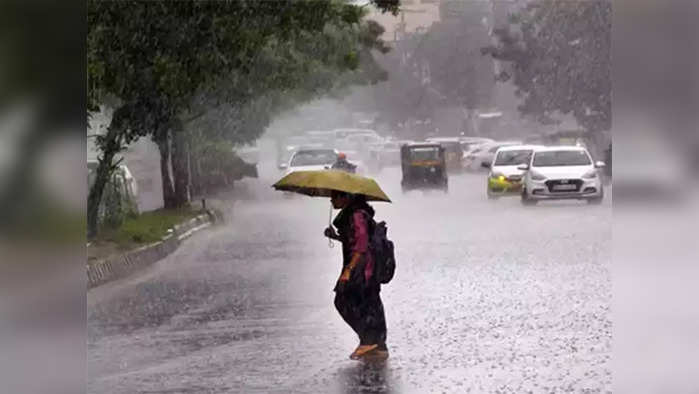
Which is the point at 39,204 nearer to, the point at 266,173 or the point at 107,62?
the point at 107,62

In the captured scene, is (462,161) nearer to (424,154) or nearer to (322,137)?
(424,154)

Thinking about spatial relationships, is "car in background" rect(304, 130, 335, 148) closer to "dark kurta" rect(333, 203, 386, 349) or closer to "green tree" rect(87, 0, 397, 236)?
"green tree" rect(87, 0, 397, 236)

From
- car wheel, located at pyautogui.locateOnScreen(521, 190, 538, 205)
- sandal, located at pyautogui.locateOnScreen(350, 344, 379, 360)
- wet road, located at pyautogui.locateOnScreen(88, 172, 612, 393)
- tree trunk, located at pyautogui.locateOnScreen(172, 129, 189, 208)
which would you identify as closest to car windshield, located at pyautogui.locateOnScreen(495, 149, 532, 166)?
wet road, located at pyautogui.locateOnScreen(88, 172, 612, 393)

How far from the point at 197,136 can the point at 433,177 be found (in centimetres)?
342

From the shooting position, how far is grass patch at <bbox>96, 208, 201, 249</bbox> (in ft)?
42.9

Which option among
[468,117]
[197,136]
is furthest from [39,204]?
[197,136]

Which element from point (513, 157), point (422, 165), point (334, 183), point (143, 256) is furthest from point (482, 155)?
point (334, 183)

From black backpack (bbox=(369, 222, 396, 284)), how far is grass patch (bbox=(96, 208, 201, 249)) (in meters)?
5.56

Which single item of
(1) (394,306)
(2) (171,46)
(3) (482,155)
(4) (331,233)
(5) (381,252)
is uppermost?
(2) (171,46)

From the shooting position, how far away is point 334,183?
7.80m

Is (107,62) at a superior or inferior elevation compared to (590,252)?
superior

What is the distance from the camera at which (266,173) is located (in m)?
14.5

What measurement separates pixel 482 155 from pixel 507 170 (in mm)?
1302

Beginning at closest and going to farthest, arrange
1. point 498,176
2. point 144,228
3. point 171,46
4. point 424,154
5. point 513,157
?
1. point 171,46
2. point 424,154
3. point 513,157
4. point 144,228
5. point 498,176
